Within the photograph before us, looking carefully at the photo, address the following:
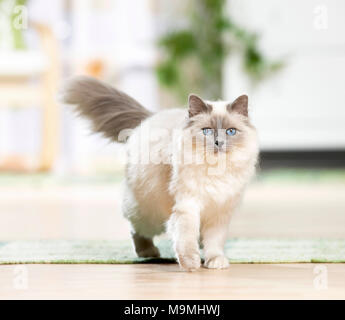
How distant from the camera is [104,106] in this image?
182cm

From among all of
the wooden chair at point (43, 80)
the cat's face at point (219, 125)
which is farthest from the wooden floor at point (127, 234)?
the wooden chair at point (43, 80)

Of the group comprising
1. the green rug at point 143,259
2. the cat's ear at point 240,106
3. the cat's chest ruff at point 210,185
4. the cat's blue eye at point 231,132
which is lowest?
the green rug at point 143,259

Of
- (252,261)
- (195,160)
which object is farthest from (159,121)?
(252,261)

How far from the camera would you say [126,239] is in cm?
214

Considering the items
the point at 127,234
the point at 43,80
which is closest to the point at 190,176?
the point at 127,234

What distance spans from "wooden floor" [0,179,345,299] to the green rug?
0.24 ft

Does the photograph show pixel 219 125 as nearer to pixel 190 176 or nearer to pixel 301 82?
pixel 190 176

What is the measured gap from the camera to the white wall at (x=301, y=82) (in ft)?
16.1

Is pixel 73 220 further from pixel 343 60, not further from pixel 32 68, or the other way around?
pixel 343 60

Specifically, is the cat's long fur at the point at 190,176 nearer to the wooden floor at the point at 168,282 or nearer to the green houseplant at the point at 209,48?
the wooden floor at the point at 168,282

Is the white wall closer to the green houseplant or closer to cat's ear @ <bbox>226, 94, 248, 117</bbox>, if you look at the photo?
the green houseplant

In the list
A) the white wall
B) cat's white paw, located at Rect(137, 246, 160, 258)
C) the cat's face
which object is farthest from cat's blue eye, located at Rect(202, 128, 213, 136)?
the white wall

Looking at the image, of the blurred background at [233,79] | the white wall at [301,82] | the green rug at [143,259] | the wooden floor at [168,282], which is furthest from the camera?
the white wall at [301,82]

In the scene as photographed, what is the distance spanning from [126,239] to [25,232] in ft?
1.25
